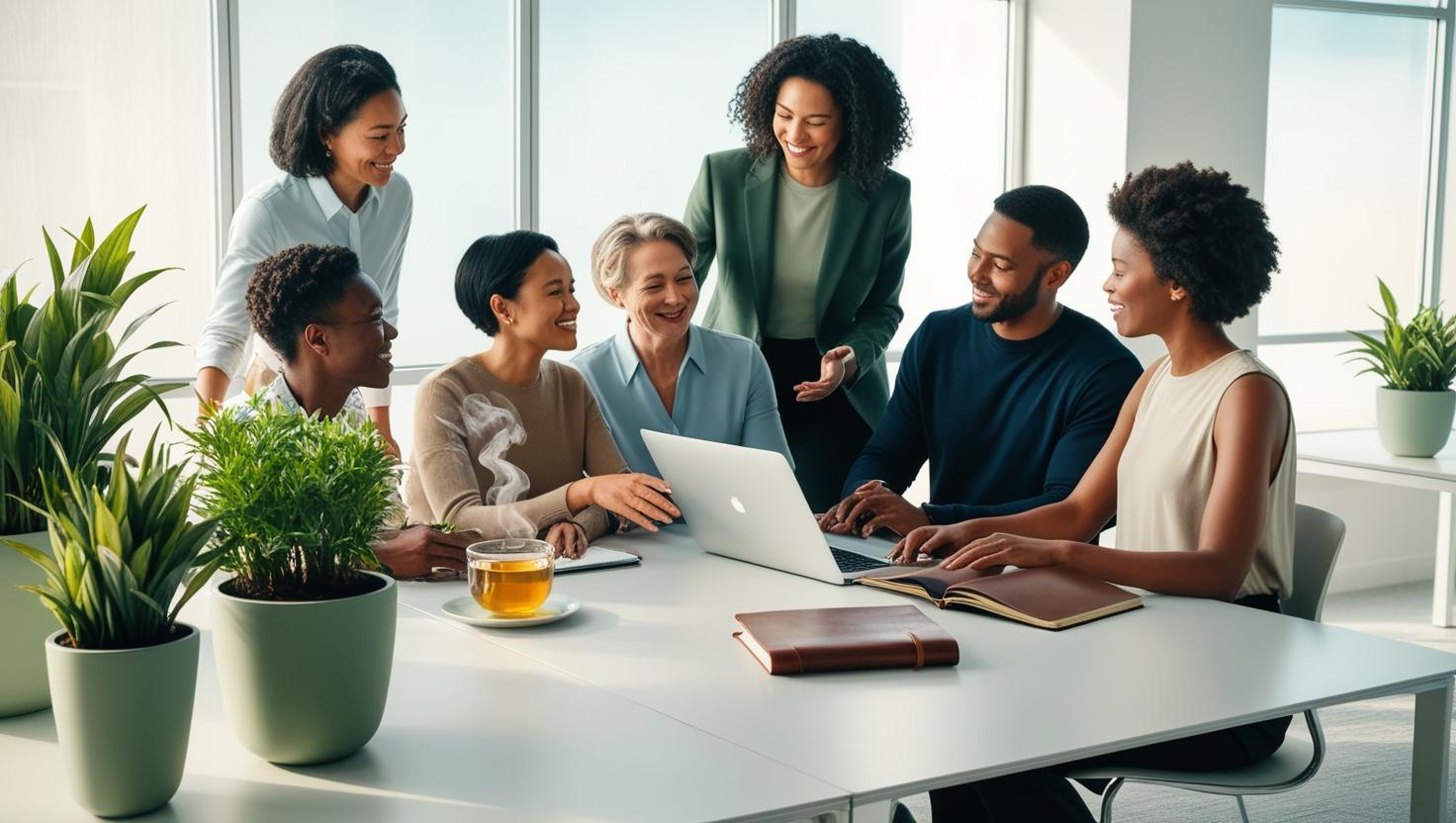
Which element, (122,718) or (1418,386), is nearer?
(122,718)

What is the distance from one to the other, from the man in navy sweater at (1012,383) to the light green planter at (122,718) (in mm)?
1704

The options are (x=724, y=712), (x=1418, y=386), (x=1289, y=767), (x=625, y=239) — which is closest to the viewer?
(x=724, y=712)

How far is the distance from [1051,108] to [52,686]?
4.88 meters

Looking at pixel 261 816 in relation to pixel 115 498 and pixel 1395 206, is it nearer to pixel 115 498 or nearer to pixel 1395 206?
pixel 115 498

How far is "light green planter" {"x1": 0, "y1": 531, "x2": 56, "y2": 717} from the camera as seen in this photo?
138cm

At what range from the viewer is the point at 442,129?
14.1 ft

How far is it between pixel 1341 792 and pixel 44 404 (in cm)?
312

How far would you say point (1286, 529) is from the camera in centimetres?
223

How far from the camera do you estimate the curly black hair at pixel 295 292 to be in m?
2.39

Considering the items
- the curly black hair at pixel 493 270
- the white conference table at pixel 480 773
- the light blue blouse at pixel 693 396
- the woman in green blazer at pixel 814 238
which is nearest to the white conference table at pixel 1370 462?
the woman in green blazer at pixel 814 238

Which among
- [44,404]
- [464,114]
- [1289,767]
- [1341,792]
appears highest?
[464,114]

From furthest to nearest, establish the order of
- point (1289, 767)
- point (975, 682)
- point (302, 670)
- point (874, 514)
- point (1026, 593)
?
point (874, 514) < point (1289, 767) < point (1026, 593) < point (975, 682) < point (302, 670)

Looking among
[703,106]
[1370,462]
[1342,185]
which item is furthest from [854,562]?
[1342,185]

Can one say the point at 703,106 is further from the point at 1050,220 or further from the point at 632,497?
the point at 632,497
